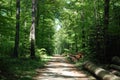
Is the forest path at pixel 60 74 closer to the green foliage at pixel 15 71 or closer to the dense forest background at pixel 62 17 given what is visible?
the green foliage at pixel 15 71

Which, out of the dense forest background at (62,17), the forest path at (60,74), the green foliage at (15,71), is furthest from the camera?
the dense forest background at (62,17)

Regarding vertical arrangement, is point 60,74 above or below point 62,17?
below

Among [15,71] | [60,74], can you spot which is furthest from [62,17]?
[15,71]

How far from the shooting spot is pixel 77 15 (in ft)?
119

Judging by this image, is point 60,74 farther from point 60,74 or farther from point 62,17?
point 62,17

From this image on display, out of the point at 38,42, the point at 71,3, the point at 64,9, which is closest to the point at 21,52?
the point at 38,42

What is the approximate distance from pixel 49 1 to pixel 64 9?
18.4 feet

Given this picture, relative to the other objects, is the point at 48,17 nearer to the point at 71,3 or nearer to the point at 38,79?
the point at 71,3

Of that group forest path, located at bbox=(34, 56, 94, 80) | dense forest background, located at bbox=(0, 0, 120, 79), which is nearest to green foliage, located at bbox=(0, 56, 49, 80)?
forest path, located at bbox=(34, 56, 94, 80)

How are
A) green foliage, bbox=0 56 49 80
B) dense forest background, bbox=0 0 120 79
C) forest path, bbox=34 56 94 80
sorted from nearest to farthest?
1. green foliage, bbox=0 56 49 80
2. forest path, bbox=34 56 94 80
3. dense forest background, bbox=0 0 120 79

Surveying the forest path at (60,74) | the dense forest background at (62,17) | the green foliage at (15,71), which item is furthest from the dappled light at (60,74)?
the dense forest background at (62,17)

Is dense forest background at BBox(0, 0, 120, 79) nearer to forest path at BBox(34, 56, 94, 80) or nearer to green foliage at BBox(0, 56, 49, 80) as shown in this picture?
green foliage at BBox(0, 56, 49, 80)

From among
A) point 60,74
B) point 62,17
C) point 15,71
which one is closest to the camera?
point 15,71

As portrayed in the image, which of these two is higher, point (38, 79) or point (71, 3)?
point (71, 3)
